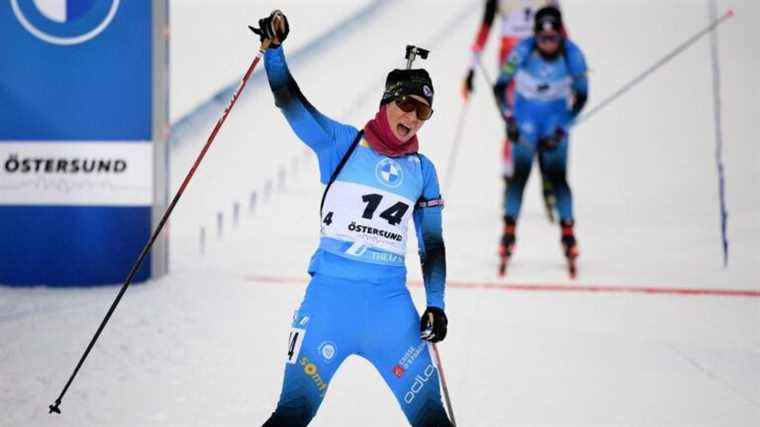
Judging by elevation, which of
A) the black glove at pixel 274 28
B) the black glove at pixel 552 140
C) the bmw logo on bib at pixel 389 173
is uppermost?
the black glove at pixel 552 140

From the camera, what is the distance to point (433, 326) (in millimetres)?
1988

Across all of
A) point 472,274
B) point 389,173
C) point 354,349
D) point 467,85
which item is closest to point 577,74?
point 467,85

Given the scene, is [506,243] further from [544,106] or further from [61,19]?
[61,19]

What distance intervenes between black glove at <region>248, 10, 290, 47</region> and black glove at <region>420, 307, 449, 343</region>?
2.56 feet

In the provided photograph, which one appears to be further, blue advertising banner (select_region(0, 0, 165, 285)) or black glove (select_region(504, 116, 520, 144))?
black glove (select_region(504, 116, 520, 144))

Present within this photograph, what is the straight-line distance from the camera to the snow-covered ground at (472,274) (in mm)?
2830

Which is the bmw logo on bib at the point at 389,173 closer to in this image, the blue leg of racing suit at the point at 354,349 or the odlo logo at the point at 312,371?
the blue leg of racing suit at the point at 354,349

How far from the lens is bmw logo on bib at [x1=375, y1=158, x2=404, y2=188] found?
205 centimetres

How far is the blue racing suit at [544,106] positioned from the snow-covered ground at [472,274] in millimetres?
576

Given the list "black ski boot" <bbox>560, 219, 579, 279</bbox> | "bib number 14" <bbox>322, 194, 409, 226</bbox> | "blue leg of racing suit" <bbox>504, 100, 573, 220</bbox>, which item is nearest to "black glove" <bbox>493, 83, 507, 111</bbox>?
"blue leg of racing suit" <bbox>504, 100, 573, 220</bbox>

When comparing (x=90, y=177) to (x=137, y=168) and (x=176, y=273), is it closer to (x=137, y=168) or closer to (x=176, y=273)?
(x=137, y=168)

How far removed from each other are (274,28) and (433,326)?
84 cm

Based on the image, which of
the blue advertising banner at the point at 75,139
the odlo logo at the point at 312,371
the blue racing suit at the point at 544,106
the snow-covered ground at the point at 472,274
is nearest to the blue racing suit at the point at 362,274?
the odlo logo at the point at 312,371

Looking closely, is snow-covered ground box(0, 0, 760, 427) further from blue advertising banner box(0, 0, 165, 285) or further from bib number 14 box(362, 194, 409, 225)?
bib number 14 box(362, 194, 409, 225)
